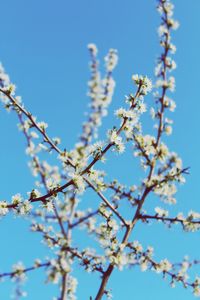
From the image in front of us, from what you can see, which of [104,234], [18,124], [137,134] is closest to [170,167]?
[137,134]

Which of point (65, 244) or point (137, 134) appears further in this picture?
point (137, 134)

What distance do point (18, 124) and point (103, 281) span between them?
3.30 meters

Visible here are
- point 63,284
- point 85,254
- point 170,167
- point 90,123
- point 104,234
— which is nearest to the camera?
point 90,123

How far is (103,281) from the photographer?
6484mm

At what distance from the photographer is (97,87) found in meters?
3.90

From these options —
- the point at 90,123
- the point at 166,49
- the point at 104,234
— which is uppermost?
the point at 166,49

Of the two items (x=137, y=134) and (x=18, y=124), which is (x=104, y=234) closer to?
(x=137, y=134)

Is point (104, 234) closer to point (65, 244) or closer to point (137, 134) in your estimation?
point (137, 134)

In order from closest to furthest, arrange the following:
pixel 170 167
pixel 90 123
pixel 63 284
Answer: pixel 90 123 < pixel 63 284 < pixel 170 167

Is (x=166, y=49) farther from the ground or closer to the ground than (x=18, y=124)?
farther from the ground

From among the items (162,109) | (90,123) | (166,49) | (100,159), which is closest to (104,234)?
(100,159)

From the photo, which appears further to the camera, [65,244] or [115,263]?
[115,263]

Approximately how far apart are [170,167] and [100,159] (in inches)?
51.8

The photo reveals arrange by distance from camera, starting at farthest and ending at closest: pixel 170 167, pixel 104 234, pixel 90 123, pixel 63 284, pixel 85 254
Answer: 1. pixel 104 234
2. pixel 170 167
3. pixel 85 254
4. pixel 63 284
5. pixel 90 123
